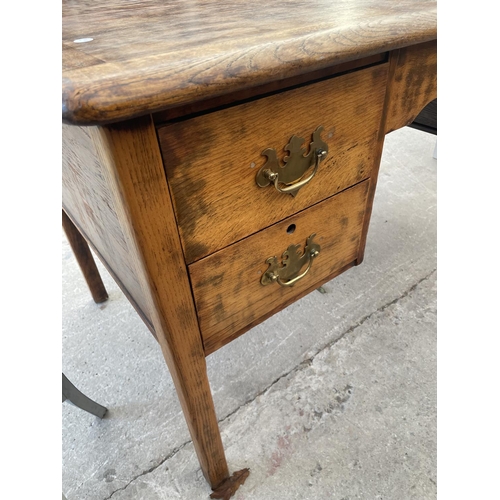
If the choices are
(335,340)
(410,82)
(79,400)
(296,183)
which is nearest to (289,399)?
(335,340)

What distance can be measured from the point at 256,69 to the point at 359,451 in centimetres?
90

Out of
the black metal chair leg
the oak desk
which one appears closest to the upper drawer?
the oak desk

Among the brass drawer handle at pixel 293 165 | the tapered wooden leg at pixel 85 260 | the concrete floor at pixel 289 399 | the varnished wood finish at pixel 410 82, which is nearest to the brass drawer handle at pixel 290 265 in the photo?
the brass drawer handle at pixel 293 165

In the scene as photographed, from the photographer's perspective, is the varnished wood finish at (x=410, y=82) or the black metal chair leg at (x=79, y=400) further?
the black metal chair leg at (x=79, y=400)

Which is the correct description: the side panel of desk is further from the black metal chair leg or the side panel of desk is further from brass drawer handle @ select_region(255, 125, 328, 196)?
the black metal chair leg

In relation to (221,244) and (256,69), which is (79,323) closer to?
(221,244)

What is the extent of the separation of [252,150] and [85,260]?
920 mm

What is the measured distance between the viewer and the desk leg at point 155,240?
1.16 ft

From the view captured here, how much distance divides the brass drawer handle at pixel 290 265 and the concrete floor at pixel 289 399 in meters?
0.52

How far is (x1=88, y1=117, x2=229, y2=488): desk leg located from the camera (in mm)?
353

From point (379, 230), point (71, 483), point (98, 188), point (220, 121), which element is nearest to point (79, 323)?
point (71, 483)

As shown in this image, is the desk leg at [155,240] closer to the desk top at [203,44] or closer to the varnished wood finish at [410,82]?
the desk top at [203,44]

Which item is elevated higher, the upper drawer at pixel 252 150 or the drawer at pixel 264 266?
the upper drawer at pixel 252 150

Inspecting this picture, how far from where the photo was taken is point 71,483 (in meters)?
0.89
